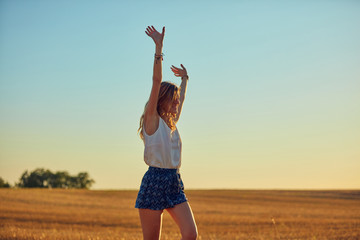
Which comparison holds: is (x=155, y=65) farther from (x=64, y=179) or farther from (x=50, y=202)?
(x=64, y=179)

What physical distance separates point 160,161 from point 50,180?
73903 millimetres

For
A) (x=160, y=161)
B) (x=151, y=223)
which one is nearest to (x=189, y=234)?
(x=151, y=223)

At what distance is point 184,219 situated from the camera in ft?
13.1

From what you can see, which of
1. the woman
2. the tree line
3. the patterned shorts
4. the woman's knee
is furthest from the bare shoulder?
the tree line

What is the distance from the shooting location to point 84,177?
77000 mm

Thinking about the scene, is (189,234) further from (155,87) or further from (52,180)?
(52,180)

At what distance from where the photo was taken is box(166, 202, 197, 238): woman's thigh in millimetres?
3945

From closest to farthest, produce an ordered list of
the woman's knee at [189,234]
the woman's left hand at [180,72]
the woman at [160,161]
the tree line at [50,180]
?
the woman's knee at [189,234] → the woman at [160,161] → the woman's left hand at [180,72] → the tree line at [50,180]

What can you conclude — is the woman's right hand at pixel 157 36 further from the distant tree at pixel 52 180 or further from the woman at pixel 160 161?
the distant tree at pixel 52 180

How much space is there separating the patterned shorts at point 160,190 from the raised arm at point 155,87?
0.41 meters

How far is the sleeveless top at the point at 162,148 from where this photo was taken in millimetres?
4090

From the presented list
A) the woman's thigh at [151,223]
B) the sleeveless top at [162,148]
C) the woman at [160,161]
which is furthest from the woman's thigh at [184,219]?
the sleeveless top at [162,148]

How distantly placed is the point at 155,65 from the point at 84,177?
75510mm

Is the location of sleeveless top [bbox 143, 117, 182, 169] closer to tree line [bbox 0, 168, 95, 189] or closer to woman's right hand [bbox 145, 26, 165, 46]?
woman's right hand [bbox 145, 26, 165, 46]
